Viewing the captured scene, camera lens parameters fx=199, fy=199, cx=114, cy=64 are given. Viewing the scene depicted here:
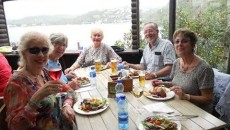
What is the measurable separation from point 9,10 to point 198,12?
4.05m

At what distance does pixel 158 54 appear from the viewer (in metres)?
2.98

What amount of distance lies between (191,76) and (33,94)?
1.42 m

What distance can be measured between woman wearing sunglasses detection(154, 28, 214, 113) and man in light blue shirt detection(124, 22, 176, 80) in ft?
2.28

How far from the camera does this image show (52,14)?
14.6ft

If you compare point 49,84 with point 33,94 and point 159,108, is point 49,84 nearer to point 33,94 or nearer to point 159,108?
point 33,94

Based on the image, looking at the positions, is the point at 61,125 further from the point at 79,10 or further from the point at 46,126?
the point at 79,10

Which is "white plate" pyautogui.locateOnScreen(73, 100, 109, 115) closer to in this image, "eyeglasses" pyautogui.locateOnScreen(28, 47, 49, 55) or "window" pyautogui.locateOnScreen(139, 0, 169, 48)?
"eyeglasses" pyautogui.locateOnScreen(28, 47, 49, 55)

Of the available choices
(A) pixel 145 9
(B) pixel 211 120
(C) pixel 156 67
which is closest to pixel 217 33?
(C) pixel 156 67

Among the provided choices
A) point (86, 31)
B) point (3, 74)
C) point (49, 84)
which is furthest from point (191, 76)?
point (86, 31)

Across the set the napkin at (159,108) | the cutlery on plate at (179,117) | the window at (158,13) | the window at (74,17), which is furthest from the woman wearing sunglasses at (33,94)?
the window at (74,17)

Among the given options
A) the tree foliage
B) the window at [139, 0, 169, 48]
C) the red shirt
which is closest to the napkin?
the tree foliage

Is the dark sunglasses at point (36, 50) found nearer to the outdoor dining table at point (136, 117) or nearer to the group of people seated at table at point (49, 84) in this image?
the group of people seated at table at point (49, 84)

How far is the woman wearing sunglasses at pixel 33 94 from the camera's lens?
1.26 m

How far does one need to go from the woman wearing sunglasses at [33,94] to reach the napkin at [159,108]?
605 mm
